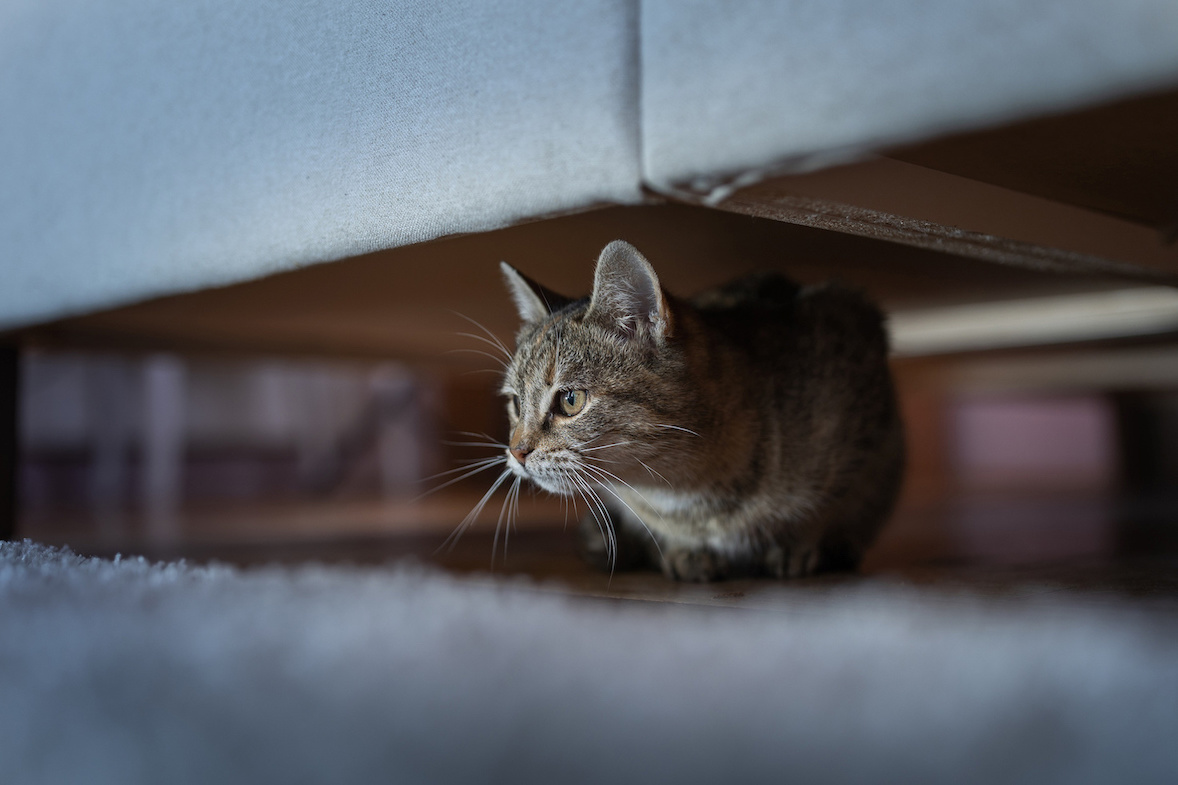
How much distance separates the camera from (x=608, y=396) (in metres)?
1.04

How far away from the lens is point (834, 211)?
2.67ft

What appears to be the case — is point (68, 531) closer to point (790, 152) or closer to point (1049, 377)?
point (790, 152)

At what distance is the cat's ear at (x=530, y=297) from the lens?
3.83 ft

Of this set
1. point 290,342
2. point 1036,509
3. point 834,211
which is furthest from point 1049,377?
point 834,211

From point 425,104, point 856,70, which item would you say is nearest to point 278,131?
point 425,104

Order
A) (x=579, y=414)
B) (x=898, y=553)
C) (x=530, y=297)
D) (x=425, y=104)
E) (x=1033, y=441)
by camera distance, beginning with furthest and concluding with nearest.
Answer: (x=1033, y=441) → (x=898, y=553) → (x=530, y=297) → (x=579, y=414) → (x=425, y=104)

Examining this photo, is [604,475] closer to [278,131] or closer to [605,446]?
[605,446]

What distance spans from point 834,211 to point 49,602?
0.72 metres

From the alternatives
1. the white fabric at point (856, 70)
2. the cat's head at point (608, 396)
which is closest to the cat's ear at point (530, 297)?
the cat's head at point (608, 396)

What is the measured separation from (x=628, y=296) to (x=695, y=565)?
351 mm

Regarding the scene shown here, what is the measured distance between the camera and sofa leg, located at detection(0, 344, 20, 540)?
146 cm

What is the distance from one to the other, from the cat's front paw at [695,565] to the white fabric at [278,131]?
1.73 ft

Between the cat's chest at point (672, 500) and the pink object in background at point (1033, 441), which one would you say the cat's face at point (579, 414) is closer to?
the cat's chest at point (672, 500)

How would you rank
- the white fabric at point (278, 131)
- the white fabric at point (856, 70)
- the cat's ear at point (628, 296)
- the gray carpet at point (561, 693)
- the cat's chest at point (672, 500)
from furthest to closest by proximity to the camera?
the cat's chest at point (672, 500)
the cat's ear at point (628, 296)
the white fabric at point (278, 131)
the white fabric at point (856, 70)
the gray carpet at point (561, 693)
